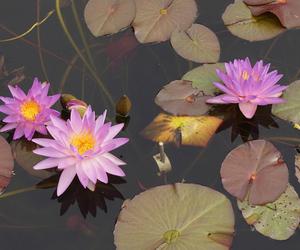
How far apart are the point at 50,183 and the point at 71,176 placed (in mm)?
221

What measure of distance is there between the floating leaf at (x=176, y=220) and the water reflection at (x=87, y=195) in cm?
16

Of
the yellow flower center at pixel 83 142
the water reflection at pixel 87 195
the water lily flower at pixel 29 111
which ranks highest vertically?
the water lily flower at pixel 29 111

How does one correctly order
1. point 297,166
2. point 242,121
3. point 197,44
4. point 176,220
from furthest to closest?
point 197,44 < point 242,121 < point 297,166 < point 176,220

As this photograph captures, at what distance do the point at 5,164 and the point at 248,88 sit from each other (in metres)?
1.17

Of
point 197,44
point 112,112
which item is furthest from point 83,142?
point 197,44

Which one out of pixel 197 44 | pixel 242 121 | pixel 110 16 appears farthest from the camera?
pixel 110 16

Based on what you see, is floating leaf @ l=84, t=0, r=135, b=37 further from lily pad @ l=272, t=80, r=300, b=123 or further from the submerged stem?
lily pad @ l=272, t=80, r=300, b=123

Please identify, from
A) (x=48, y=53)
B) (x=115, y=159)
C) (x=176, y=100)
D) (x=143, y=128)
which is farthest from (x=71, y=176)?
(x=48, y=53)

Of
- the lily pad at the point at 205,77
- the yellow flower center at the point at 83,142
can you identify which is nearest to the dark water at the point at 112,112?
the lily pad at the point at 205,77

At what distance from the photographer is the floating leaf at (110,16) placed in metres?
3.03

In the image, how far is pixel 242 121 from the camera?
107 inches

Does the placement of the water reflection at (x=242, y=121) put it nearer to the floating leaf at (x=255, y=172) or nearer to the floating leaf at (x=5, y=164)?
the floating leaf at (x=255, y=172)

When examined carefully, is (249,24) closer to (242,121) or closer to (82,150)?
(242,121)

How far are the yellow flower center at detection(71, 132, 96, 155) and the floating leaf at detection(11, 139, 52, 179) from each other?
235 mm
